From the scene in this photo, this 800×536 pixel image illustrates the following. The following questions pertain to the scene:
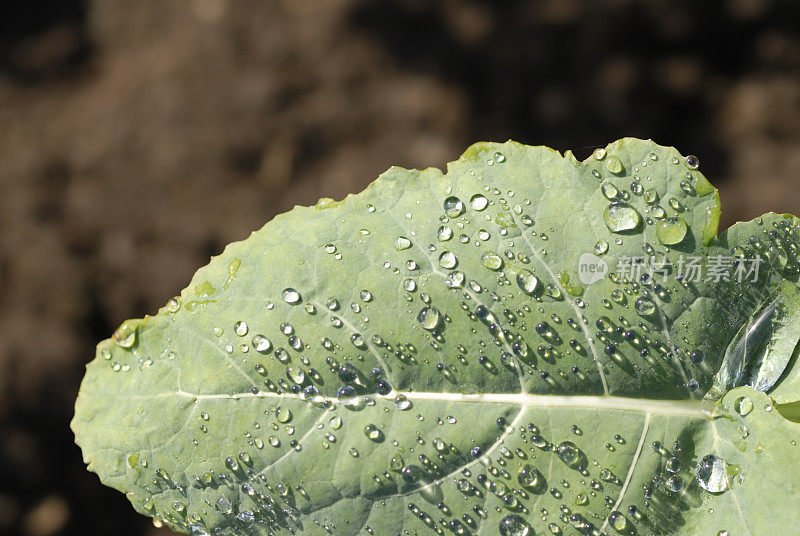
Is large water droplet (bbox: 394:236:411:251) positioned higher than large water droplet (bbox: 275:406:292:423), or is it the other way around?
large water droplet (bbox: 394:236:411:251)

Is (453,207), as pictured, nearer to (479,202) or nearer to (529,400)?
(479,202)

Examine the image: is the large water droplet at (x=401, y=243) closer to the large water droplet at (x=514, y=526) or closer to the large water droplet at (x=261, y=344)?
the large water droplet at (x=261, y=344)

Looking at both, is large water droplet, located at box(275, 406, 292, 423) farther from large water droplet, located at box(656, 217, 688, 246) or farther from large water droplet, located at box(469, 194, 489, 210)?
large water droplet, located at box(656, 217, 688, 246)

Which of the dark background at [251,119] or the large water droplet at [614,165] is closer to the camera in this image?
the large water droplet at [614,165]

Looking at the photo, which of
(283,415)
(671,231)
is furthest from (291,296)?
(671,231)

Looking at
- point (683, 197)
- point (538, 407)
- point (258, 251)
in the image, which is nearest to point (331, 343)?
point (258, 251)

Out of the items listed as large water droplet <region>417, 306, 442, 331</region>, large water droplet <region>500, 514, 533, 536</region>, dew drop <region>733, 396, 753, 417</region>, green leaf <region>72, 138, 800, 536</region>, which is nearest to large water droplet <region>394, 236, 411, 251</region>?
green leaf <region>72, 138, 800, 536</region>

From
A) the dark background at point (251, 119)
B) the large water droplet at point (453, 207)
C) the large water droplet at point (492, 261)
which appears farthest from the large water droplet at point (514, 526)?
the dark background at point (251, 119)
